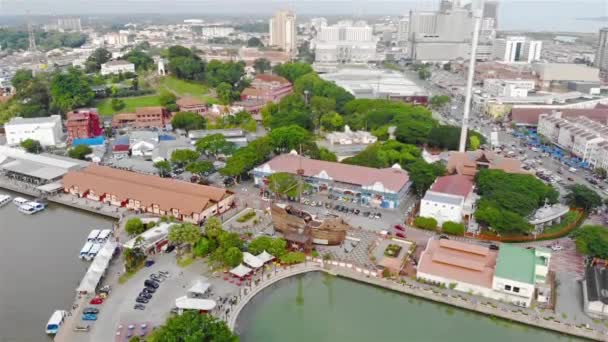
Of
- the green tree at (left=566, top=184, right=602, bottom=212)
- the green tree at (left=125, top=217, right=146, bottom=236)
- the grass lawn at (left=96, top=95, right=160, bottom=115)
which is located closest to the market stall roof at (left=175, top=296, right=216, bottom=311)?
the green tree at (left=125, top=217, right=146, bottom=236)

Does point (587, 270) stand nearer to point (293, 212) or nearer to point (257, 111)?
point (293, 212)

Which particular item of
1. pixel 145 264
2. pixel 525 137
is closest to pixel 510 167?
pixel 525 137

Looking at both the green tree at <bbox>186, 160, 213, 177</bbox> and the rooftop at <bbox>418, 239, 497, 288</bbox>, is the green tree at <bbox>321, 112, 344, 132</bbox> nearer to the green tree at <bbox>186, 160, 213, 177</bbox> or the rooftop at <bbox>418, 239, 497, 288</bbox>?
the green tree at <bbox>186, 160, 213, 177</bbox>

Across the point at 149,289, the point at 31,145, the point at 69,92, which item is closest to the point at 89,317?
the point at 149,289

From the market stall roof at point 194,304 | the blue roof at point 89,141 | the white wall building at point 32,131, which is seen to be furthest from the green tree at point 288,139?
the white wall building at point 32,131

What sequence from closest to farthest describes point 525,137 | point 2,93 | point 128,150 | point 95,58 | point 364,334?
point 364,334, point 128,150, point 525,137, point 2,93, point 95,58

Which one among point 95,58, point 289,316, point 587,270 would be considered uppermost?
point 95,58
